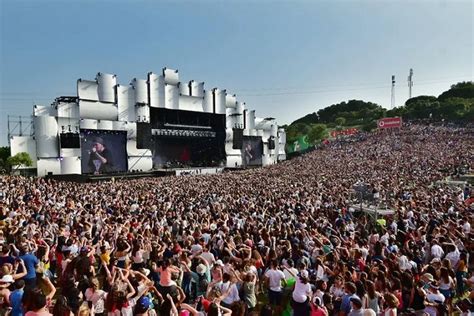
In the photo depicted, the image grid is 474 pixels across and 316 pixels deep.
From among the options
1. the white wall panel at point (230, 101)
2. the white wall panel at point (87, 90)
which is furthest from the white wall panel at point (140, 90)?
the white wall panel at point (230, 101)

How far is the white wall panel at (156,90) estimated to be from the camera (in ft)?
133

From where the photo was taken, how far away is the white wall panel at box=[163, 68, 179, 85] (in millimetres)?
42125

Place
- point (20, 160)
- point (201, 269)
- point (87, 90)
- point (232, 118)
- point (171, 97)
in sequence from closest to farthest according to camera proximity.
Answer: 1. point (201, 269)
2. point (20, 160)
3. point (87, 90)
4. point (171, 97)
5. point (232, 118)

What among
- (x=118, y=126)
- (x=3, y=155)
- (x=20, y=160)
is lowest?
(x=20, y=160)

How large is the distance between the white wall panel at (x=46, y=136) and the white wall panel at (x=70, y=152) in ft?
1.34

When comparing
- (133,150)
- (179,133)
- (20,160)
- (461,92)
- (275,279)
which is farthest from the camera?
(461,92)

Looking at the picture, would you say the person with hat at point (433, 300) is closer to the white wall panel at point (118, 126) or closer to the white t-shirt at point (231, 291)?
the white t-shirt at point (231, 291)

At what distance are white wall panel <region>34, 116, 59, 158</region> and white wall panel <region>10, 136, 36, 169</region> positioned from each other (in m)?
0.61

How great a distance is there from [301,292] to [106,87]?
35.9 m

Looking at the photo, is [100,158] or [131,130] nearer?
[100,158]

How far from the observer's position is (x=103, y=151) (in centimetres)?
3622

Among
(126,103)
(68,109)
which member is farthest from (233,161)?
(68,109)

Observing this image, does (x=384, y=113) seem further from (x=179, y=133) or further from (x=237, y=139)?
(x=179, y=133)

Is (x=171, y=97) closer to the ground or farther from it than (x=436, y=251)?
farther from it
